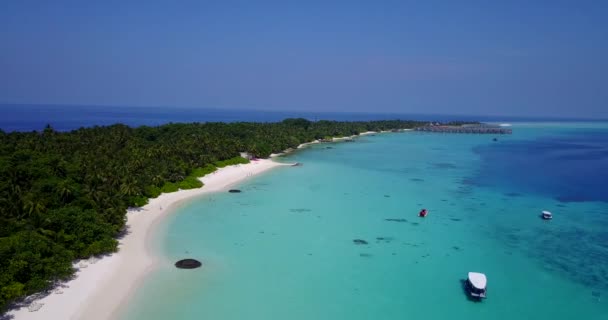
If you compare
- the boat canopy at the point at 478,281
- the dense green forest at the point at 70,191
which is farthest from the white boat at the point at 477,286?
the dense green forest at the point at 70,191

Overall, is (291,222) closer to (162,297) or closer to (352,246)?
(352,246)

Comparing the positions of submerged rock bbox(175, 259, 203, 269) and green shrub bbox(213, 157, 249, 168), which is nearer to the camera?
submerged rock bbox(175, 259, 203, 269)

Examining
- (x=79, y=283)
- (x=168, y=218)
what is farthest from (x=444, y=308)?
(x=168, y=218)

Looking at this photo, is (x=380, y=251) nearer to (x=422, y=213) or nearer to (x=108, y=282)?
(x=422, y=213)

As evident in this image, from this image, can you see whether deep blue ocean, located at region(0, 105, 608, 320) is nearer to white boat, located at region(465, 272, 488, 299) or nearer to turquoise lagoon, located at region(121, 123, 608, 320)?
turquoise lagoon, located at region(121, 123, 608, 320)

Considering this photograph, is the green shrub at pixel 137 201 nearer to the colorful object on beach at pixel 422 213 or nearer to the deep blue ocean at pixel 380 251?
the deep blue ocean at pixel 380 251

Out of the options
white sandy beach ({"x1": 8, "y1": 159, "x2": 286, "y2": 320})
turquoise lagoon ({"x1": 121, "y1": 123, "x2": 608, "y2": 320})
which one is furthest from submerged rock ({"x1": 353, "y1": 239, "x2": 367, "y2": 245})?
white sandy beach ({"x1": 8, "y1": 159, "x2": 286, "y2": 320})

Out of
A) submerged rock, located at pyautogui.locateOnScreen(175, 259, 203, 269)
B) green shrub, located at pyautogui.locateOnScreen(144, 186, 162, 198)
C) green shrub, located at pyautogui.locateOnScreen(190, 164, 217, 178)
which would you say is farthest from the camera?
green shrub, located at pyautogui.locateOnScreen(190, 164, 217, 178)
